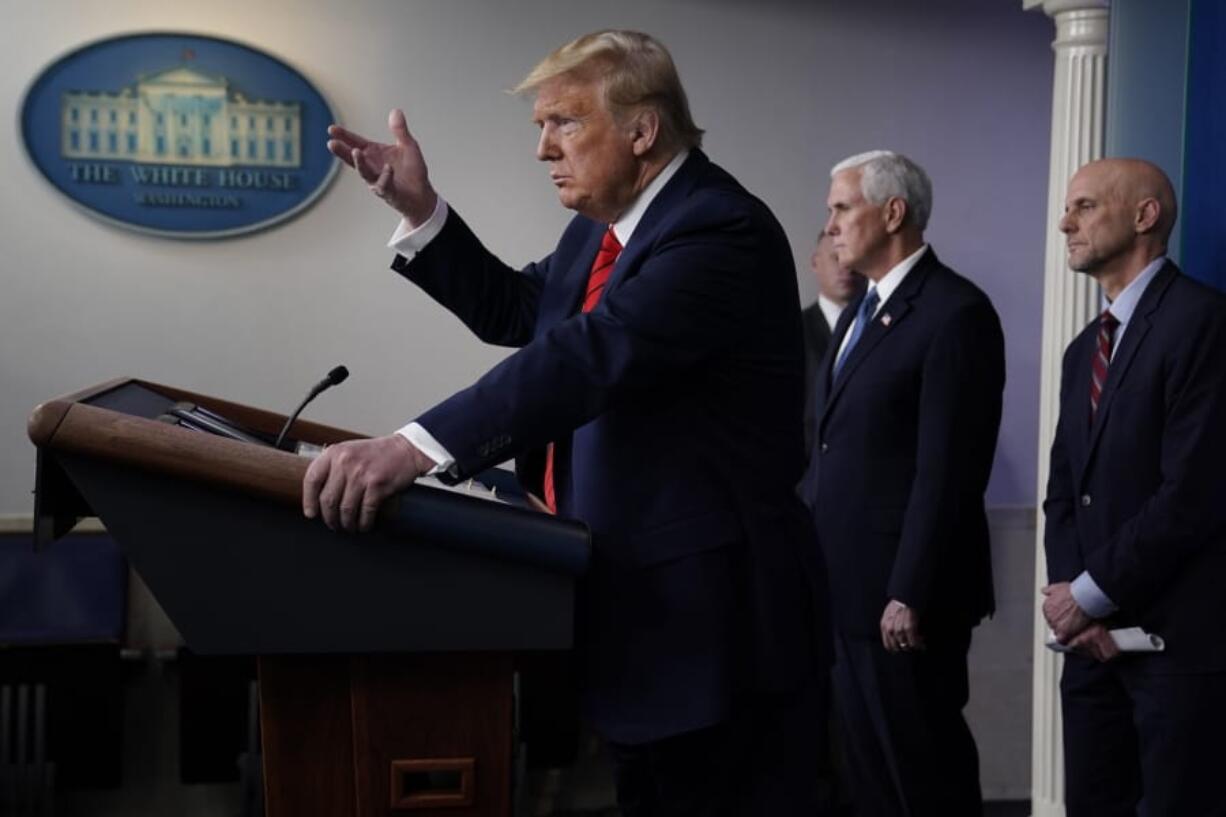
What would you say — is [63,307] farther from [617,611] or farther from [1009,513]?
[617,611]

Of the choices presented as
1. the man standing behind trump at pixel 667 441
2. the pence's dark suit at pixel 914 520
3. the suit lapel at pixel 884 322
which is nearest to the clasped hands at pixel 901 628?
the pence's dark suit at pixel 914 520

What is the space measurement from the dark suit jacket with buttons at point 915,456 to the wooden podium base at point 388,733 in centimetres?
174

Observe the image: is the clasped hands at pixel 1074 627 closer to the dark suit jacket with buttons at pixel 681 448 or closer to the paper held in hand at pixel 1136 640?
the paper held in hand at pixel 1136 640

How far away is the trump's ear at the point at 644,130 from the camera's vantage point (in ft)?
6.14

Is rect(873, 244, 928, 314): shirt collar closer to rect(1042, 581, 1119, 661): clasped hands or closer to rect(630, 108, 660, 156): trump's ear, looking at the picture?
rect(1042, 581, 1119, 661): clasped hands

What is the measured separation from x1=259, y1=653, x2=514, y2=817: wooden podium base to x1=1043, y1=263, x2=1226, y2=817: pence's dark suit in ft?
5.14

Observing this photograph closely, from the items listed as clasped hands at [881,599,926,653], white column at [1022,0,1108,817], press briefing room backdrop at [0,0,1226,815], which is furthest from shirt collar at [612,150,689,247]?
press briefing room backdrop at [0,0,1226,815]

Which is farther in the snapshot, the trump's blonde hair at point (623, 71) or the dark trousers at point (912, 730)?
the dark trousers at point (912, 730)

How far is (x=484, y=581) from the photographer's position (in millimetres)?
1511

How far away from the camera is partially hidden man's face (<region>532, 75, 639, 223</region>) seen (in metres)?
1.86

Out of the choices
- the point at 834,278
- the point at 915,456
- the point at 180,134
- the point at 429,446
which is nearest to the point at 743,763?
the point at 429,446

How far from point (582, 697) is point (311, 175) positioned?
121 inches

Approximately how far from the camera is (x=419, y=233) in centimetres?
209

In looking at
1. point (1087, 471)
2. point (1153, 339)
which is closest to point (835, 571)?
point (1087, 471)
